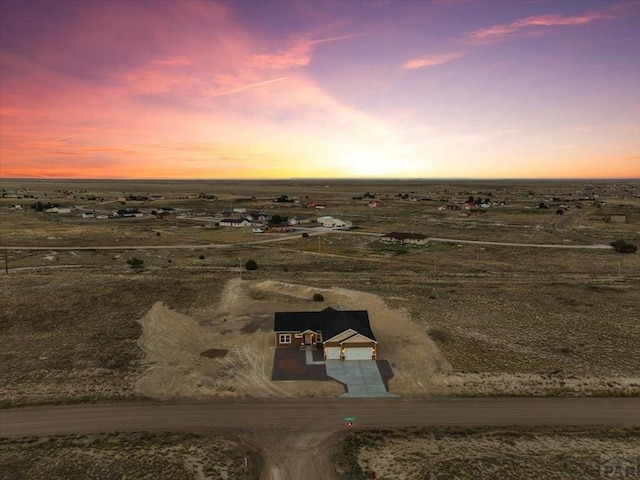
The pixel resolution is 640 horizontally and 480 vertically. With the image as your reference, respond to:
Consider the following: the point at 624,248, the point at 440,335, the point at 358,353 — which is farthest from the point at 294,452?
the point at 624,248

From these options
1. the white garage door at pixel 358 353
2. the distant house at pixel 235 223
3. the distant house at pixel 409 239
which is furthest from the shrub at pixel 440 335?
the distant house at pixel 235 223

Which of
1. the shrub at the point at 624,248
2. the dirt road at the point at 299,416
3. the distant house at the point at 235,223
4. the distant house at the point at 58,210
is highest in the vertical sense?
the distant house at the point at 58,210

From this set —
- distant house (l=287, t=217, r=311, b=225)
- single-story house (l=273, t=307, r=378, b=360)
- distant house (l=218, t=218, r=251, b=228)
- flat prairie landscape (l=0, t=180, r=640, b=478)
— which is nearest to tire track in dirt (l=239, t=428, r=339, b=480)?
flat prairie landscape (l=0, t=180, r=640, b=478)

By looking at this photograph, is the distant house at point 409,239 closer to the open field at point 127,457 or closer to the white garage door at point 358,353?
the white garage door at point 358,353

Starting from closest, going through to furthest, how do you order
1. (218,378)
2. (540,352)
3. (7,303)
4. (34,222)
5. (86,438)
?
(86,438), (218,378), (540,352), (7,303), (34,222)

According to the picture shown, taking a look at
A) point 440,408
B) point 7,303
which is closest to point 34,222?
point 7,303

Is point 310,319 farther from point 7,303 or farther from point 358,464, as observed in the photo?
point 7,303
